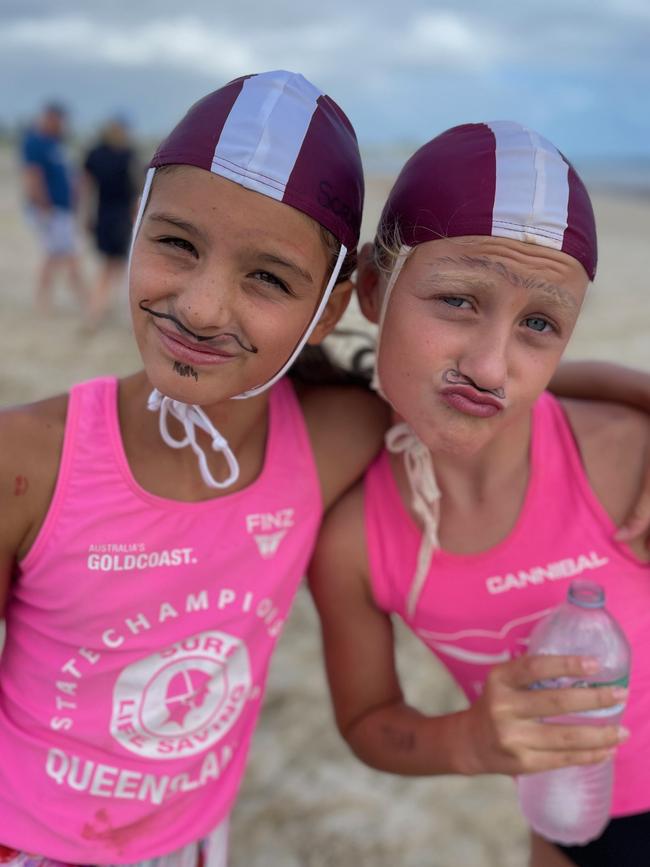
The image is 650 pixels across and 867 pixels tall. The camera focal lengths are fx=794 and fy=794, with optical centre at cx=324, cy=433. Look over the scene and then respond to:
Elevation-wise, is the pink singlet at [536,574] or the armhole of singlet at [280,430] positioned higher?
the armhole of singlet at [280,430]

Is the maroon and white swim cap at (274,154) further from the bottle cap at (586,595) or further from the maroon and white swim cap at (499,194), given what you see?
the bottle cap at (586,595)

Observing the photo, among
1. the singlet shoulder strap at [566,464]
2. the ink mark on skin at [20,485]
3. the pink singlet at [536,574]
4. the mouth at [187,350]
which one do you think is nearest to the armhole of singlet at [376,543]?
the pink singlet at [536,574]

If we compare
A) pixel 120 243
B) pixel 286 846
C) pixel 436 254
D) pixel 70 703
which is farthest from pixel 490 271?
pixel 120 243

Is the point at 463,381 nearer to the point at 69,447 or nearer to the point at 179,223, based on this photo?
the point at 179,223

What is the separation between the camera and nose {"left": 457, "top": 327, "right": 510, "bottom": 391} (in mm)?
1694

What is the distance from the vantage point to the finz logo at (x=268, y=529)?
1988 mm

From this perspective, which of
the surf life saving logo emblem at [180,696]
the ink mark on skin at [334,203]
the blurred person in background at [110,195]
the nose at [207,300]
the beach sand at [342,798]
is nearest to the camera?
the nose at [207,300]

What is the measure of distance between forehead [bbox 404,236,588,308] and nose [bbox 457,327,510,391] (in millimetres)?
104

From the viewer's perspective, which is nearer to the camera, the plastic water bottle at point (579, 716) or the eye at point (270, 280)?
the eye at point (270, 280)

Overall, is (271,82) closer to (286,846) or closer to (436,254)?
(436,254)

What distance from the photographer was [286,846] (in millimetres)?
3057

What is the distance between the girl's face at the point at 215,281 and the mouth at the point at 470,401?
37cm

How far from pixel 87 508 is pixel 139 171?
944cm

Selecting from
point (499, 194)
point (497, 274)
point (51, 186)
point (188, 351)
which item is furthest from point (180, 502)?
point (51, 186)
